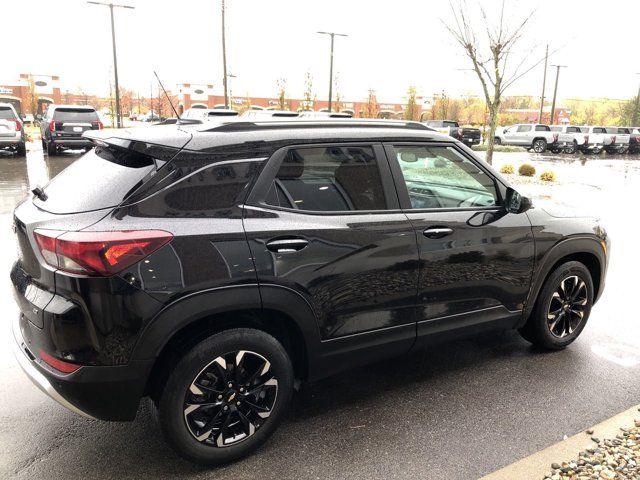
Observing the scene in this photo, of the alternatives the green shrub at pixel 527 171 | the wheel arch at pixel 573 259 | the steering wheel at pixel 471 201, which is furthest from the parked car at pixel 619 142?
the steering wheel at pixel 471 201

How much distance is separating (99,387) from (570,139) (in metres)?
34.2

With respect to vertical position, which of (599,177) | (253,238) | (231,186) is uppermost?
(231,186)

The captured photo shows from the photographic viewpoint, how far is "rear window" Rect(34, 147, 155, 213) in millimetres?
2541

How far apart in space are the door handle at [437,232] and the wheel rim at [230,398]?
1235 millimetres

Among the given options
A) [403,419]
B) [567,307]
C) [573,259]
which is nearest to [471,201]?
[573,259]

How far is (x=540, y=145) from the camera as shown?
32.8 metres

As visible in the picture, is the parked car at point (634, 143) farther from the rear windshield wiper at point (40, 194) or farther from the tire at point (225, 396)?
the rear windshield wiper at point (40, 194)

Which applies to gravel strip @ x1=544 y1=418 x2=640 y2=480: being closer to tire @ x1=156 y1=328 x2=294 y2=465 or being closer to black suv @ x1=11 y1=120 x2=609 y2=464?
black suv @ x1=11 y1=120 x2=609 y2=464

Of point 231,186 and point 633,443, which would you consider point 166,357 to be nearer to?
point 231,186

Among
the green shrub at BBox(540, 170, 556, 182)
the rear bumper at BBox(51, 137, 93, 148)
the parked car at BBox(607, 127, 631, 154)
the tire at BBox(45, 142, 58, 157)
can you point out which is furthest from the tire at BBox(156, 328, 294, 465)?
the parked car at BBox(607, 127, 631, 154)

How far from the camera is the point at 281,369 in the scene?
281cm

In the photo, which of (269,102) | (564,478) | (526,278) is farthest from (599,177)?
(269,102)

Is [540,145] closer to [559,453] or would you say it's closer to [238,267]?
[559,453]

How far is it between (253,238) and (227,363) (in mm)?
637
